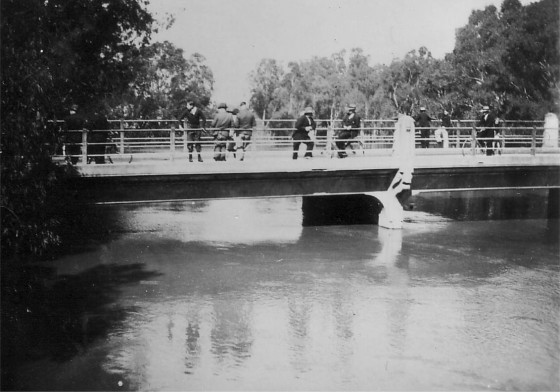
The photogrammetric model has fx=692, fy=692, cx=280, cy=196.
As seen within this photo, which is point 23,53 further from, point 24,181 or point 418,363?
point 418,363

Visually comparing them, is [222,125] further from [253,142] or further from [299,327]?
[299,327]

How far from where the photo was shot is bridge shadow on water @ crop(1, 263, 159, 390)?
1102 cm

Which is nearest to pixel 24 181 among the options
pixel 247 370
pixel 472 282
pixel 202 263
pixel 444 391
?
pixel 247 370

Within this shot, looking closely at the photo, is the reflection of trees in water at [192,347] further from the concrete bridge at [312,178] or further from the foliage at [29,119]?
the concrete bridge at [312,178]

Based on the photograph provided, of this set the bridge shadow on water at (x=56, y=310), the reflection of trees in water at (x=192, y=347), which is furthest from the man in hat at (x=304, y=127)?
the reflection of trees in water at (x=192, y=347)

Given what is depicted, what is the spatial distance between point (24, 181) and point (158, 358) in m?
4.01

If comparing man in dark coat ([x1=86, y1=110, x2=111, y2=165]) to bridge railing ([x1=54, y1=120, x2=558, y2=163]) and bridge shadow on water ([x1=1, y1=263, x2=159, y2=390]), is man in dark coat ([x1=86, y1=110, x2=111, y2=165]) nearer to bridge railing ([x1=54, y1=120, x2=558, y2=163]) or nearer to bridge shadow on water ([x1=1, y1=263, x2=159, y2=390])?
bridge railing ([x1=54, y1=120, x2=558, y2=163])

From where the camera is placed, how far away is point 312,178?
68.6ft

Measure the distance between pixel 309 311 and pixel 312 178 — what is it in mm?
7972

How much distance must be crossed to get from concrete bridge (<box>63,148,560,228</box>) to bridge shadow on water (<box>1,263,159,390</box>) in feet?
8.42

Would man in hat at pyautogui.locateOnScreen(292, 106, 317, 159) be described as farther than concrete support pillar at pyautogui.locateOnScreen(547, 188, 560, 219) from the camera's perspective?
No

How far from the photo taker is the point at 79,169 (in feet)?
58.9

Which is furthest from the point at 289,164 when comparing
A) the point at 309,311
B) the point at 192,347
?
the point at 192,347

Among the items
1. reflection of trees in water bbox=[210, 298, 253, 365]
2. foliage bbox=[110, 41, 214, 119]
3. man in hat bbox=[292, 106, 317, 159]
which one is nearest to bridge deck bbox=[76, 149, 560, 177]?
man in hat bbox=[292, 106, 317, 159]
